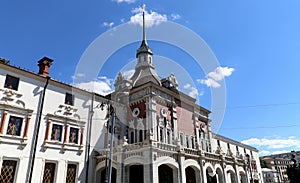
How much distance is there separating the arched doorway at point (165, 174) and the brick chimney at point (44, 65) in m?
14.8

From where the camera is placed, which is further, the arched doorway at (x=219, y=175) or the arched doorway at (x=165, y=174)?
the arched doorway at (x=219, y=175)

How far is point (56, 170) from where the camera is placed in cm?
2023

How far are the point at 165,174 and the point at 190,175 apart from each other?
354cm

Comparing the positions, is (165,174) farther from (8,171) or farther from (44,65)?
(44,65)

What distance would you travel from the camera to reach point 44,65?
75.3ft

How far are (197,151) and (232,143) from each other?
30900mm

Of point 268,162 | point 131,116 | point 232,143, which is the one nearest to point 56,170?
point 131,116

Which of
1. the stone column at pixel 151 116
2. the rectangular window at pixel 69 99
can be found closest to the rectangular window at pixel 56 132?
the rectangular window at pixel 69 99

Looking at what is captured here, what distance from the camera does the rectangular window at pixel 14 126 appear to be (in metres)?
18.3

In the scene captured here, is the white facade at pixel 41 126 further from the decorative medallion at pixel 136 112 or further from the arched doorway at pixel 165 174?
the arched doorway at pixel 165 174

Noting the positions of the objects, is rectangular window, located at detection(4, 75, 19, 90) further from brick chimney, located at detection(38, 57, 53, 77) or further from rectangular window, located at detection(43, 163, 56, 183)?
rectangular window, located at detection(43, 163, 56, 183)

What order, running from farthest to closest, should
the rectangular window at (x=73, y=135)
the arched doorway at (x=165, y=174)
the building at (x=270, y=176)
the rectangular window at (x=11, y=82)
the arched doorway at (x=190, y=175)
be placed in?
the building at (x=270, y=176)
the arched doorway at (x=190, y=175)
the rectangular window at (x=73, y=135)
the arched doorway at (x=165, y=174)
the rectangular window at (x=11, y=82)

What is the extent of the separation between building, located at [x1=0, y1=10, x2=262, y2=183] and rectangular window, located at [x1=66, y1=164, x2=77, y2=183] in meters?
0.09

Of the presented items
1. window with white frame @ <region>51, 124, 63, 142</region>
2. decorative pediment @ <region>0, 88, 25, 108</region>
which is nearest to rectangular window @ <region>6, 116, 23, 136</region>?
decorative pediment @ <region>0, 88, 25, 108</region>
